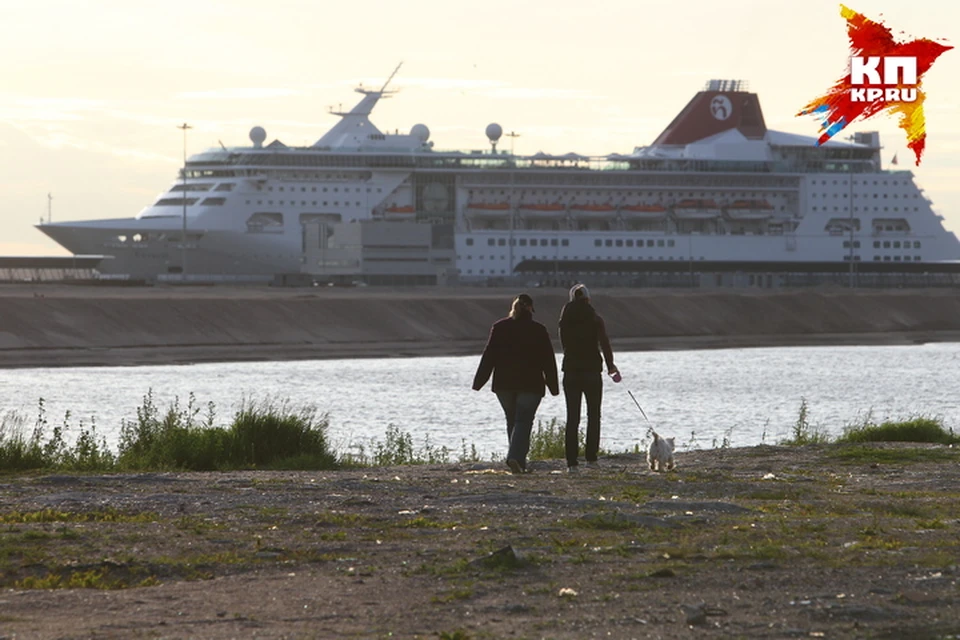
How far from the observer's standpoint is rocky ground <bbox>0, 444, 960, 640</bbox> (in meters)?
6.94

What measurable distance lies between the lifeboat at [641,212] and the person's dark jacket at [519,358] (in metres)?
86.5

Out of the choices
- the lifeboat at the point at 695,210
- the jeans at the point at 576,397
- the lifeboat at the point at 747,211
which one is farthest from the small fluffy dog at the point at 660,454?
the lifeboat at the point at 747,211

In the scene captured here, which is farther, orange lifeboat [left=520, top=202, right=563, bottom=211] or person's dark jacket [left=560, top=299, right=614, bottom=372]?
orange lifeboat [left=520, top=202, right=563, bottom=211]

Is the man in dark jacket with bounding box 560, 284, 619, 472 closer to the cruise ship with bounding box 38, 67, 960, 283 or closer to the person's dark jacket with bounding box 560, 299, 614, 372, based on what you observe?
the person's dark jacket with bounding box 560, 299, 614, 372

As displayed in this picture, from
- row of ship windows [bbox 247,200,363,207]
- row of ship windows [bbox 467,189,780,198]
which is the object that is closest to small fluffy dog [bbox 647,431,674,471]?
row of ship windows [bbox 247,200,363,207]

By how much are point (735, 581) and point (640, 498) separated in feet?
11.8

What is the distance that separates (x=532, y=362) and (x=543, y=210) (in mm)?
84355

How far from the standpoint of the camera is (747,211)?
102562 millimetres

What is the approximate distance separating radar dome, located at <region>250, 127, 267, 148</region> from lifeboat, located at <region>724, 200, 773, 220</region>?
1181 inches

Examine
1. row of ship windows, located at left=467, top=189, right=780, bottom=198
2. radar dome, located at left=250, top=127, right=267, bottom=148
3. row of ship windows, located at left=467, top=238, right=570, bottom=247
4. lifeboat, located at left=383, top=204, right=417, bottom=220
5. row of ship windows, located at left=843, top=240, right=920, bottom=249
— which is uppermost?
radar dome, located at left=250, top=127, right=267, bottom=148

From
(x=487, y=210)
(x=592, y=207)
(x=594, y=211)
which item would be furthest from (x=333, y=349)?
(x=592, y=207)

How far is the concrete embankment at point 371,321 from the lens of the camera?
49.7 metres

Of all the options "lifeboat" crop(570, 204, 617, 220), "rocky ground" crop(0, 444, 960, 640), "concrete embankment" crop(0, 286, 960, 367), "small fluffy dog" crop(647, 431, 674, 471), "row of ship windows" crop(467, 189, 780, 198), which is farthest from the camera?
"row of ship windows" crop(467, 189, 780, 198)

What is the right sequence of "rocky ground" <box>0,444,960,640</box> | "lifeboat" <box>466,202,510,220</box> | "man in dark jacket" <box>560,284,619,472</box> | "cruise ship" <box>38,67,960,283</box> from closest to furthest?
"rocky ground" <box>0,444,960,640</box>, "man in dark jacket" <box>560,284,619,472</box>, "cruise ship" <box>38,67,960,283</box>, "lifeboat" <box>466,202,510,220</box>
